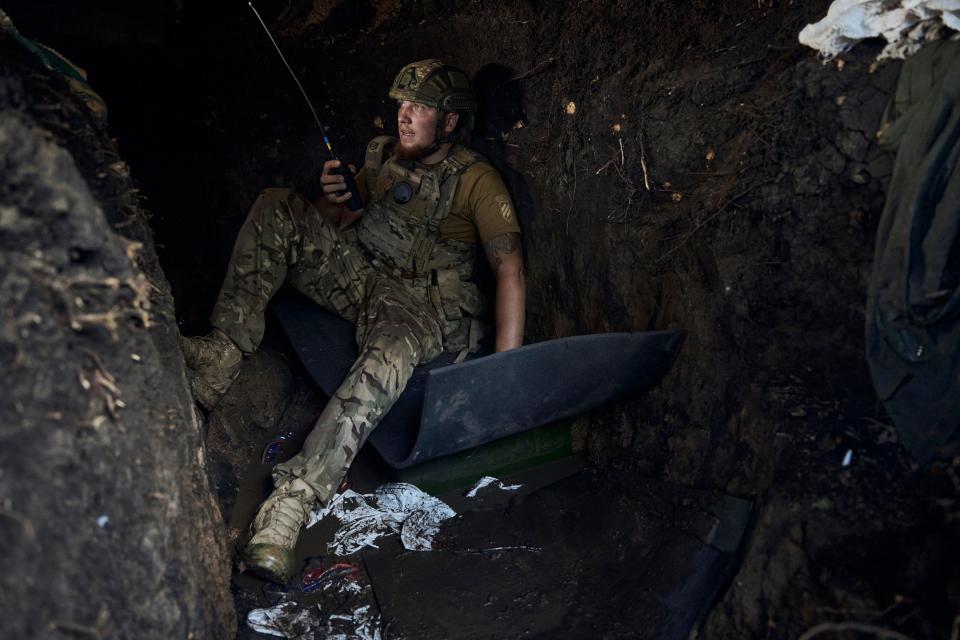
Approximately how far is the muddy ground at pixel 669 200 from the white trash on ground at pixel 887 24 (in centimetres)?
7

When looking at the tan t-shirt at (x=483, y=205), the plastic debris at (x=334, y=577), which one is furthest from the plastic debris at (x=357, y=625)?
the tan t-shirt at (x=483, y=205)

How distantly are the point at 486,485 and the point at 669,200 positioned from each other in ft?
4.89

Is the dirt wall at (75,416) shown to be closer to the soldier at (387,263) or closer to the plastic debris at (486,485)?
the soldier at (387,263)

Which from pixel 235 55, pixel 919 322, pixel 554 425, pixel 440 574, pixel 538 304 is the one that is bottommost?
pixel 440 574

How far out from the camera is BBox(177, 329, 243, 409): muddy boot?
3289mm

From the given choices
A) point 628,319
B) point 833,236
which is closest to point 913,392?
point 833,236

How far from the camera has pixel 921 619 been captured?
1990 millimetres

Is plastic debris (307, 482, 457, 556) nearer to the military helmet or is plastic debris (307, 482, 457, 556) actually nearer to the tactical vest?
the tactical vest

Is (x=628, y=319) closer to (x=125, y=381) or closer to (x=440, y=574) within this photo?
(x=440, y=574)

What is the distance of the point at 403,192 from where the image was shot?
396cm

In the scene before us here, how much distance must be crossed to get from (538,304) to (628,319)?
73 cm

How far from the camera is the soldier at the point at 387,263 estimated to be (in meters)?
3.36

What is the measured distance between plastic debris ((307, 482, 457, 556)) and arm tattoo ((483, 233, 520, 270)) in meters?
1.19

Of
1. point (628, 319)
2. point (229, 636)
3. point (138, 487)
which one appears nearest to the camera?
point (138, 487)
